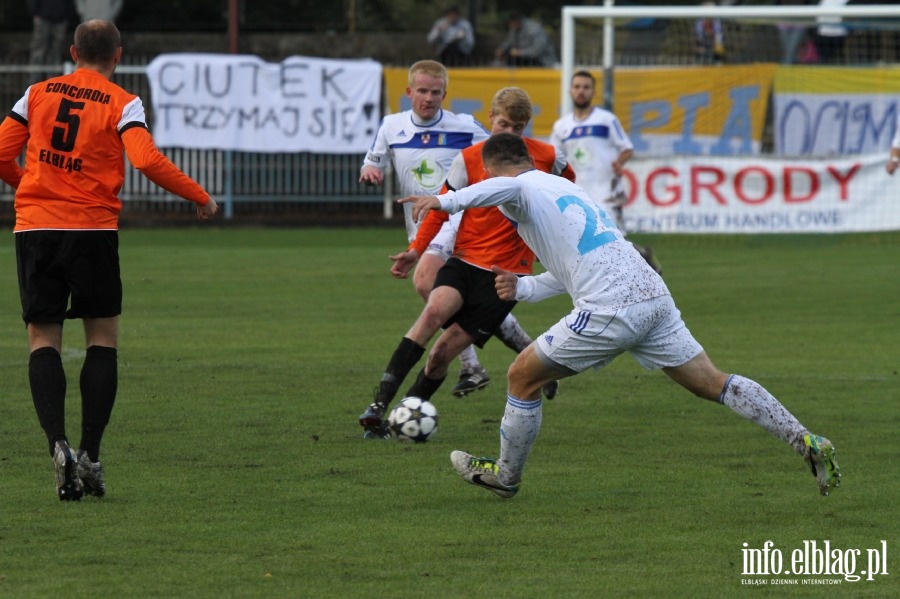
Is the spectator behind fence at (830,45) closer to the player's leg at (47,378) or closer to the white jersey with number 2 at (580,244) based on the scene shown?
the white jersey with number 2 at (580,244)

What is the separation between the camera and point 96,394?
6793 mm

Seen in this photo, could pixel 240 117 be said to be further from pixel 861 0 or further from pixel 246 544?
pixel 246 544

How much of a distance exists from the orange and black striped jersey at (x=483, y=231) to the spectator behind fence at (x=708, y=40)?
1542 centimetres

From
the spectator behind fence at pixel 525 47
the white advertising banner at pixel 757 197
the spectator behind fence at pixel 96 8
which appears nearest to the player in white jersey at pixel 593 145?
the white advertising banner at pixel 757 197

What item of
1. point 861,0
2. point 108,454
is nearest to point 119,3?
point 861,0

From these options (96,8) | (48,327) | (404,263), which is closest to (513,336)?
→ (404,263)

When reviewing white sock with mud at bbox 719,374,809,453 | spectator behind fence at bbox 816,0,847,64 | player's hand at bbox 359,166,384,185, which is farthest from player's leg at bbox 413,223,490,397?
spectator behind fence at bbox 816,0,847,64

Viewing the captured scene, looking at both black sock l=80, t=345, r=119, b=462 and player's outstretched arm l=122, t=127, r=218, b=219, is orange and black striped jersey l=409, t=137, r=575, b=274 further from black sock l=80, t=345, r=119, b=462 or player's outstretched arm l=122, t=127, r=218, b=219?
black sock l=80, t=345, r=119, b=462

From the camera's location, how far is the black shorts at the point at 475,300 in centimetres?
856

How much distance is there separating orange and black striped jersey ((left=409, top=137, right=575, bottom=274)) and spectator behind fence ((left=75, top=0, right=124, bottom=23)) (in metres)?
17.5

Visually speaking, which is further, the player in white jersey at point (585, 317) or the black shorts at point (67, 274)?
the black shorts at point (67, 274)

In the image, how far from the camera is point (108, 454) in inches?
306

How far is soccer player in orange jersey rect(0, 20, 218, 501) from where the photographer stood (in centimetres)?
666

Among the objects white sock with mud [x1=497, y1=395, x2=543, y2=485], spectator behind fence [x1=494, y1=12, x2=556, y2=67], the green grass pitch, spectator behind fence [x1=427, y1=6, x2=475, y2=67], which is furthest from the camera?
spectator behind fence [x1=494, y1=12, x2=556, y2=67]
